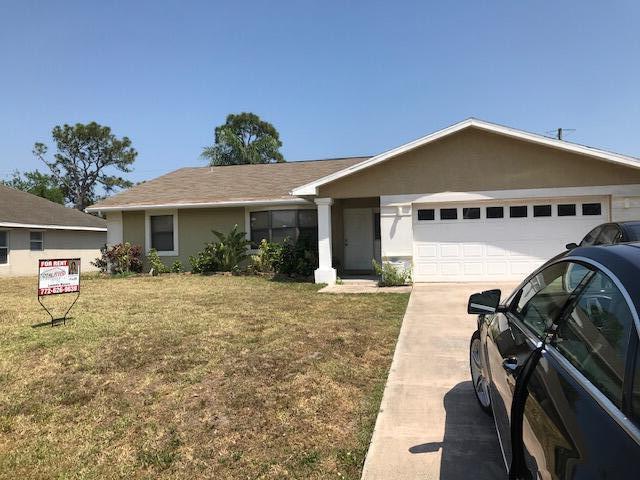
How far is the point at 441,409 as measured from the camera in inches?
171

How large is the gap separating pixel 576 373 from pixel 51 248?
81.3ft

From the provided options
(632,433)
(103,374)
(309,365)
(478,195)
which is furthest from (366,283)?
(632,433)

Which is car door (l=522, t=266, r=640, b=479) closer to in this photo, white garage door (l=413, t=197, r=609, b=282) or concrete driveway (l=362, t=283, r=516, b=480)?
concrete driveway (l=362, t=283, r=516, b=480)

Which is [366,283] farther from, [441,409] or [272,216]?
[441,409]

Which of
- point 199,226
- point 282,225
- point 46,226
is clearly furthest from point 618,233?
point 46,226

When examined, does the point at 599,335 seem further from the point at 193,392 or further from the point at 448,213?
the point at 448,213

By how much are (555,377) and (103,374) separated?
16.3 feet

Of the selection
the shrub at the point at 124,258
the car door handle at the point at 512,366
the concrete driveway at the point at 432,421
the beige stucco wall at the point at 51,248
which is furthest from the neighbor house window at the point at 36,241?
the car door handle at the point at 512,366

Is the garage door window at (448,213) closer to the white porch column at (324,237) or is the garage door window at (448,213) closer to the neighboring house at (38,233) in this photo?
the white porch column at (324,237)

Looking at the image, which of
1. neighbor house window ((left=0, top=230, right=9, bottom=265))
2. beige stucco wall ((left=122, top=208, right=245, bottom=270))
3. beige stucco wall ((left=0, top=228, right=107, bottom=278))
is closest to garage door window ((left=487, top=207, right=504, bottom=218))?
beige stucco wall ((left=122, top=208, right=245, bottom=270))

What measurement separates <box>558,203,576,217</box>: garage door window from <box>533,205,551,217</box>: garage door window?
0.92 feet

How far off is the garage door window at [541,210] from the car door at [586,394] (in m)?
10.9

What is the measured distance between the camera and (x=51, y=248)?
22344 millimetres

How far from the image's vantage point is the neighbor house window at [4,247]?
1966 centimetres
